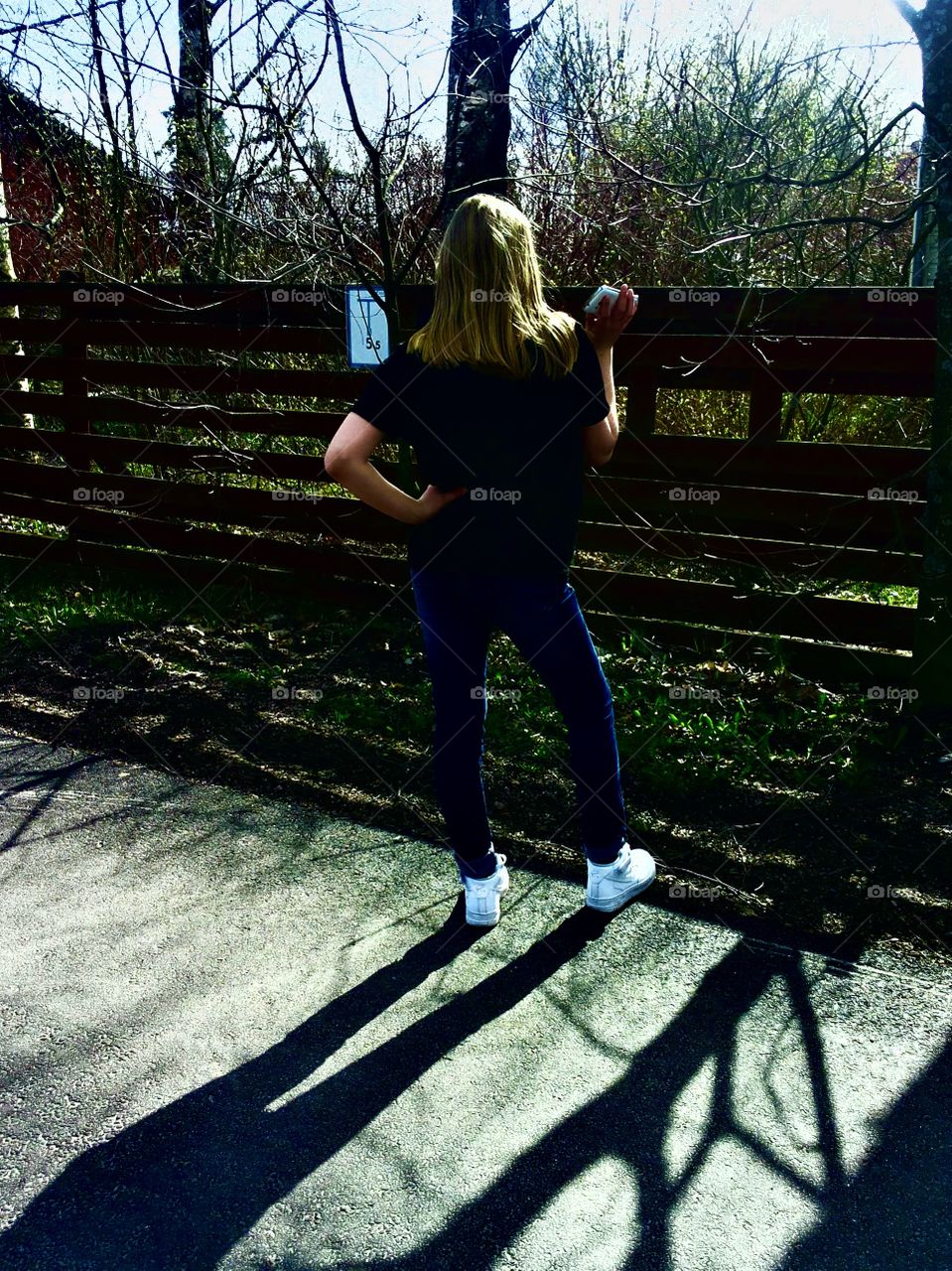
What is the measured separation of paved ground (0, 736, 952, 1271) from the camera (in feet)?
7.19

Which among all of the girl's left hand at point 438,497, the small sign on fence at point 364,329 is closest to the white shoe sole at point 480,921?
the girl's left hand at point 438,497

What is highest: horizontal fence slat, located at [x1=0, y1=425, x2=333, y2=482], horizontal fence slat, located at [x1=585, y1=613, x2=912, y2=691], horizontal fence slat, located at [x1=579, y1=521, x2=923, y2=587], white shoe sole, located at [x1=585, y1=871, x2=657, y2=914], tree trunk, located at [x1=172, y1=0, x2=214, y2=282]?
tree trunk, located at [x1=172, y1=0, x2=214, y2=282]

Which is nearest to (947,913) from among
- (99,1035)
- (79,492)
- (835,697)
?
(835,697)

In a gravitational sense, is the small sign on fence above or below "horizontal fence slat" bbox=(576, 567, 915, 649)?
Result: above

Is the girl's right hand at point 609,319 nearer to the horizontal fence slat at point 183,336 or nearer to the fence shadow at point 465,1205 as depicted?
the fence shadow at point 465,1205

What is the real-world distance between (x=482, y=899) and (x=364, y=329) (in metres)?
3.54

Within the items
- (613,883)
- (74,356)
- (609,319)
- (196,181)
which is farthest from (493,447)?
(196,181)

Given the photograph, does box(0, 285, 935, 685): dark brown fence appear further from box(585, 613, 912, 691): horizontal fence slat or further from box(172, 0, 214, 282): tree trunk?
box(172, 0, 214, 282): tree trunk

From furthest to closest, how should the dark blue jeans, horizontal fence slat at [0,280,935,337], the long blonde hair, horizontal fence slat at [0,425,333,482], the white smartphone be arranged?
horizontal fence slat at [0,425,333,482] → horizontal fence slat at [0,280,935,337] → the dark blue jeans → the white smartphone → the long blonde hair

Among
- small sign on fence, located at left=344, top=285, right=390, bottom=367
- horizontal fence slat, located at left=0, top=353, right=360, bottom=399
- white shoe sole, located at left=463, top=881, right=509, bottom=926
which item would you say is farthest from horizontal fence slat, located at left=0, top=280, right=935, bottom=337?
white shoe sole, located at left=463, top=881, right=509, bottom=926

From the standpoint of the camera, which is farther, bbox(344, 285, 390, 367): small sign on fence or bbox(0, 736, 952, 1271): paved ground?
bbox(344, 285, 390, 367): small sign on fence

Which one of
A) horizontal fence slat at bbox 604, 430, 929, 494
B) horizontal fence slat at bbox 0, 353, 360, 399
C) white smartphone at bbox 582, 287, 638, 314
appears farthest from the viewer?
horizontal fence slat at bbox 0, 353, 360, 399

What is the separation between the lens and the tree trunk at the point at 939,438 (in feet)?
14.0

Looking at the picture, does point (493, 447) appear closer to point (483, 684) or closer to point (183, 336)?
point (483, 684)
